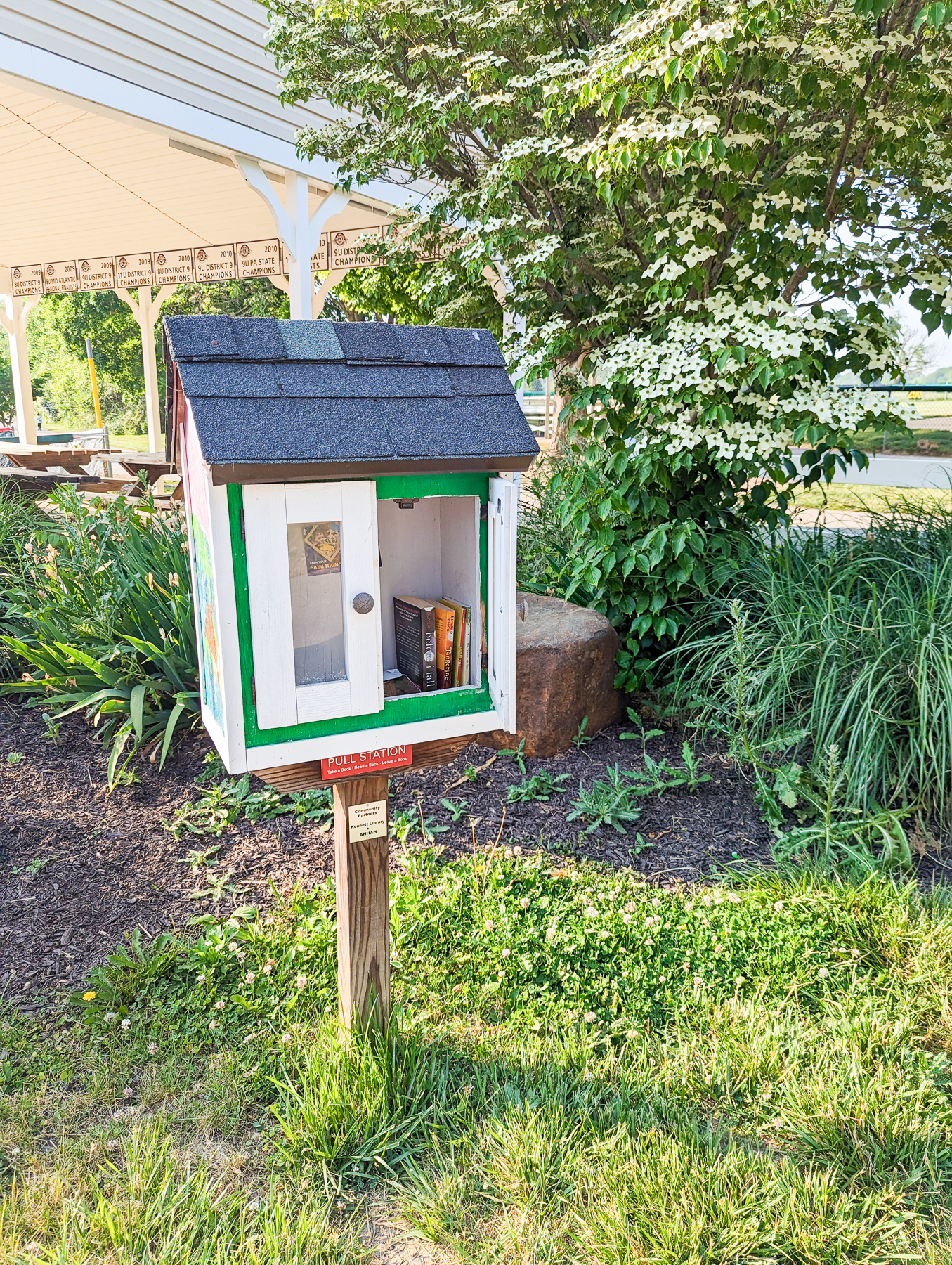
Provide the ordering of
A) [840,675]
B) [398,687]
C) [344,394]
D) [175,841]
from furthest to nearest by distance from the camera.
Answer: [840,675] → [175,841] → [398,687] → [344,394]

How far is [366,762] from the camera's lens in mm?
1816

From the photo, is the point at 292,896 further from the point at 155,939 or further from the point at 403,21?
the point at 403,21

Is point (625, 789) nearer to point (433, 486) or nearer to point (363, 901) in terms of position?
point (363, 901)

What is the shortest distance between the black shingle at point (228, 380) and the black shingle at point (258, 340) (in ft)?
0.07

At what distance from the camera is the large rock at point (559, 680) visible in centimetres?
357

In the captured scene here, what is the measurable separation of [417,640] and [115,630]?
7.88 feet

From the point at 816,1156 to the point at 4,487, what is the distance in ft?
18.9

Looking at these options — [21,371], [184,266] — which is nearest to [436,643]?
[184,266]

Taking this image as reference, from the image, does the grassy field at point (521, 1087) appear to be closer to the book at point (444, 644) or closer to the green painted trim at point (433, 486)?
the book at point (444, 644)

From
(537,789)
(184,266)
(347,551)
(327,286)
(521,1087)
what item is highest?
(184,266)

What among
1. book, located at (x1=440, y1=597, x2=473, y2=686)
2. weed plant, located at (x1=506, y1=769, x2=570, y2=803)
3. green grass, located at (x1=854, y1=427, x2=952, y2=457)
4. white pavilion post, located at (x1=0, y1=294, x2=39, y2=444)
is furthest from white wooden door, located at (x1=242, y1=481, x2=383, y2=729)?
white pavilion post, located at (x1=0, y1=294, x2=39, y2=444)

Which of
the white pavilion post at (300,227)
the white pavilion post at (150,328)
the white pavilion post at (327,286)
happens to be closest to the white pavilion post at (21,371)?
the white pavilion post at (150,328)

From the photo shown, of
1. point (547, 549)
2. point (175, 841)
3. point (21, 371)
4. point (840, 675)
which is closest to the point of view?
point (175, 841)

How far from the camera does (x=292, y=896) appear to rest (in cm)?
275
